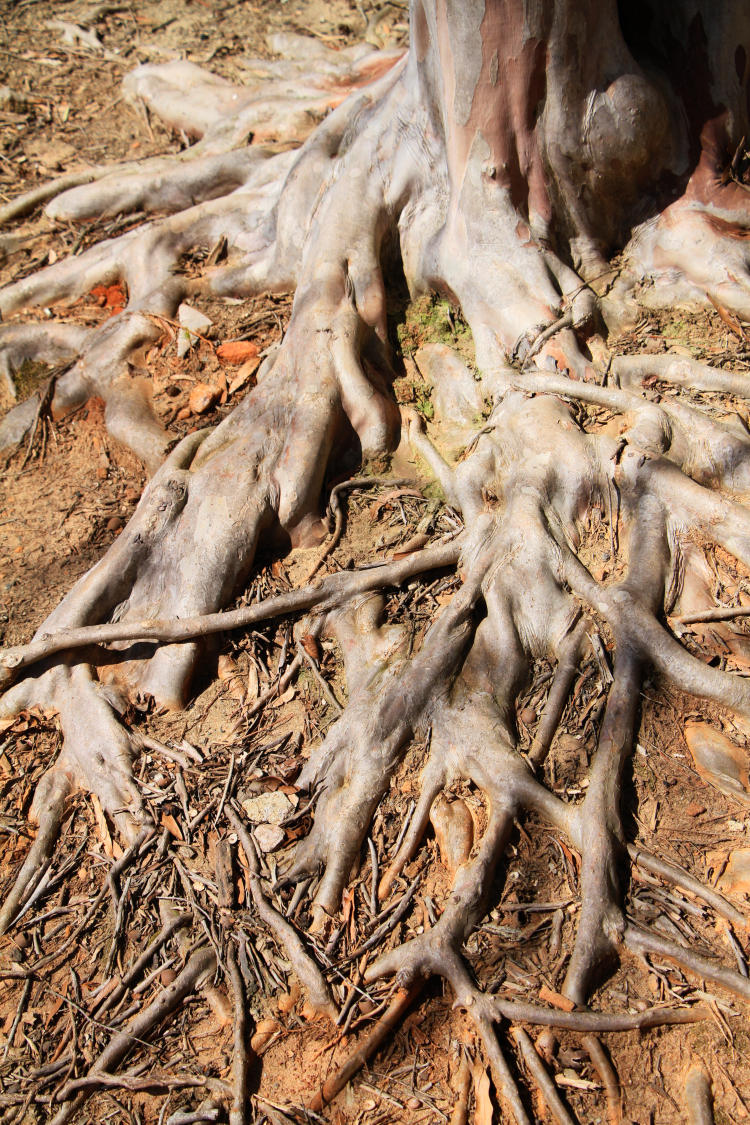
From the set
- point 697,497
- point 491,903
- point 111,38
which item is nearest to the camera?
point 491,903

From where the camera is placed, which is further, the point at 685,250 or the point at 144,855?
the point at 685,250

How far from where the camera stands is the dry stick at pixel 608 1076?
2.32 meters

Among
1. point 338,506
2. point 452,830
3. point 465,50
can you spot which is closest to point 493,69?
point 465,50

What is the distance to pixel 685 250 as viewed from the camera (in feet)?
14.7

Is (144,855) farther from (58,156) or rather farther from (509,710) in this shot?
(58,156)

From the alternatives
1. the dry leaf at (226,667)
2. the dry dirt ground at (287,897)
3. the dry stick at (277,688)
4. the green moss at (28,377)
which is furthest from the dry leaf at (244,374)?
the dry stick at (277,688)

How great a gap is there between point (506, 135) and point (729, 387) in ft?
5.41

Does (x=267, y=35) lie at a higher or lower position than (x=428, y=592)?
higher

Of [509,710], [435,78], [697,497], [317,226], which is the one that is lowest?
[509,710]

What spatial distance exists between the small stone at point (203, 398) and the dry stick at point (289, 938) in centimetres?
254

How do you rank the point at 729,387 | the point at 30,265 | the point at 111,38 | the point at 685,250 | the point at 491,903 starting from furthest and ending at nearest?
the point at 111,38, the point at 30,265, the point at 685,250, the point at 729,387, the point at 491,903

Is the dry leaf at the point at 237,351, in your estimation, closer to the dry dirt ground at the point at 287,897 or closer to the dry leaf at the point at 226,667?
the dry dirt ground at the point at 287,897

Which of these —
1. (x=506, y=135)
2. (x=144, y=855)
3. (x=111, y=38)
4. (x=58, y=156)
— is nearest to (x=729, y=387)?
(x=506, y=135)

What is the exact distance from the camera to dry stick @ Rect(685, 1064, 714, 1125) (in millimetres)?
2270
